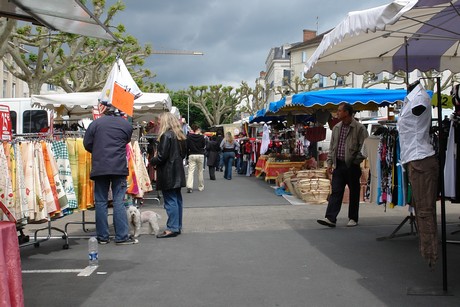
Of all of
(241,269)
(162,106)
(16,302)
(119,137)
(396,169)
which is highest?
(162,106)

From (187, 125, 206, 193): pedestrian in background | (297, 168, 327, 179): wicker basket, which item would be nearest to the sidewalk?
(297, 168, 327, 179): wicker basket

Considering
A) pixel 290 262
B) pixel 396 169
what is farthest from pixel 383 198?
pixel 290 262

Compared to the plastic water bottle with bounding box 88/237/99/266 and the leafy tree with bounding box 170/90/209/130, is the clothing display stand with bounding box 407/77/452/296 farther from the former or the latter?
the leafy tree with bounding box 170/90/209/130

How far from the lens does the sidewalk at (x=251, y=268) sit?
446 cm

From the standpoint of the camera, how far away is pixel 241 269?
17.9ft

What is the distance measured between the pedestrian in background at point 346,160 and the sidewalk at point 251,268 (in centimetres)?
36

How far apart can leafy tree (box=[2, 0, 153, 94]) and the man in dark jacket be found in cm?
1158

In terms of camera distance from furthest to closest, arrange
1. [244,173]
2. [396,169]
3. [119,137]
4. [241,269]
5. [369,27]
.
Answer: [244,173]
[119,137]
[396,169]
[241,269]
[369,27]

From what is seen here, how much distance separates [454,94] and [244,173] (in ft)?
58.3

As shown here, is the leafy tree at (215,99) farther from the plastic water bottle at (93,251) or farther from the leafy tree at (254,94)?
the plastic water bottle at (93,251)

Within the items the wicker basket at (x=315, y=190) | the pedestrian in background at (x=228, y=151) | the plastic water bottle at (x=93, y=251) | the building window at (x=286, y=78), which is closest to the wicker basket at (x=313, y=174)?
the wicker basket at (x=315, y=190)

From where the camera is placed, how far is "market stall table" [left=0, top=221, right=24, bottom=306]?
2.96m

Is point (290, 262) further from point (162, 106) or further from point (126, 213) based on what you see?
point (162, 106)

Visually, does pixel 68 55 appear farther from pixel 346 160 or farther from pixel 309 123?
pixel 346 160
